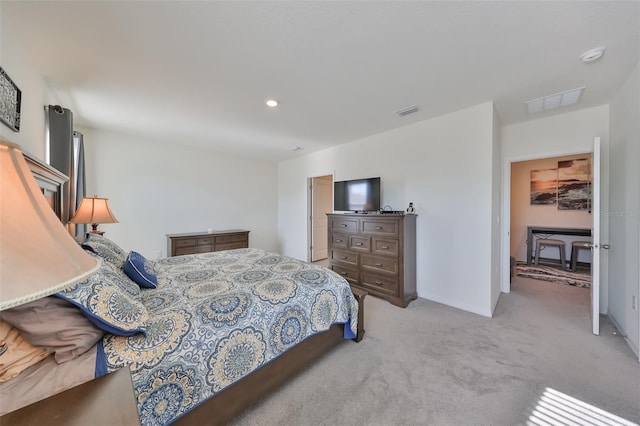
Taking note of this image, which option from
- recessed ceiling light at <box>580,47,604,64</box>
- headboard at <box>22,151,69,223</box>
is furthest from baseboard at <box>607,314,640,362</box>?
headboard at <box>22,151,69,223</box>

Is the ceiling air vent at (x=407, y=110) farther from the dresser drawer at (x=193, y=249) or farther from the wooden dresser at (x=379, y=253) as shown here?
the dresser drawer at (x=193, y=249)

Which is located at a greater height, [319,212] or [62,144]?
[62,144]

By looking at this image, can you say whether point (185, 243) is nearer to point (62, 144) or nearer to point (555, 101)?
point (62, 144)

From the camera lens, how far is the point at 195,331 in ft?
4.20

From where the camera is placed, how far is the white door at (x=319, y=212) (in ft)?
17.5

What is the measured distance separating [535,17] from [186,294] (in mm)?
2931

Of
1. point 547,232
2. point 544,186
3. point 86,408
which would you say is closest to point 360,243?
point 86,408

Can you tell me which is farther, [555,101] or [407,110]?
[407,110]

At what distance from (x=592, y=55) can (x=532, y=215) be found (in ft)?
14.8

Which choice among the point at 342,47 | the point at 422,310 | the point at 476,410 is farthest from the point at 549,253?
the point at 342,47

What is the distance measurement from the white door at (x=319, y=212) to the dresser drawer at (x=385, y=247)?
2.18 meters

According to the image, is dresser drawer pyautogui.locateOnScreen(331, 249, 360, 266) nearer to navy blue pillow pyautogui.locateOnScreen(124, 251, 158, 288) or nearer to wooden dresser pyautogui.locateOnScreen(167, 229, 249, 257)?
wooden dresser pyautogui.locateOnScreen(167, 229, 249, 257)

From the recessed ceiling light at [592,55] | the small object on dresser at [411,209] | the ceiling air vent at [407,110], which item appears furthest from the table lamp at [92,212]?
the recessed ceiling light at [592,55]

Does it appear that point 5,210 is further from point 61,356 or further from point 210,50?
point 210,50
